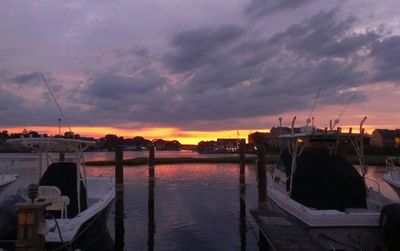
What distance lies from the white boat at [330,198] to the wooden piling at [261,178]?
0.61 m

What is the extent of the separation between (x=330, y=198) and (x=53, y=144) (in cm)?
912

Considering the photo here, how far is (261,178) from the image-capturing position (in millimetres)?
19734

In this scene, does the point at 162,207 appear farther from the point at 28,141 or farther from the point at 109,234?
the point at 28,141

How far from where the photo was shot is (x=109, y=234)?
19062 millimetres

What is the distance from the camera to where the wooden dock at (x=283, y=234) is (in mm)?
11984

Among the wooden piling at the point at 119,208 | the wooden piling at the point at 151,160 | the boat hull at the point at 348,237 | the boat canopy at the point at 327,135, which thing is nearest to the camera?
the boat hull at the point at 348,237

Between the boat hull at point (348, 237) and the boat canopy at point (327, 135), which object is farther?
the boat canopy at point (327, 135)

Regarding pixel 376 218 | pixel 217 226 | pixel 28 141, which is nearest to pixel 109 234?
pixel 217 226

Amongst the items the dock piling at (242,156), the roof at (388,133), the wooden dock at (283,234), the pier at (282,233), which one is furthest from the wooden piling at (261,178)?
the roof at (388,133)

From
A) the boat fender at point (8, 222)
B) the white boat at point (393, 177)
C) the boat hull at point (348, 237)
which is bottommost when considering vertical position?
the boat hull at point (348, 237)

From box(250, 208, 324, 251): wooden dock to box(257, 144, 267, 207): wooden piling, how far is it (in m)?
3.02

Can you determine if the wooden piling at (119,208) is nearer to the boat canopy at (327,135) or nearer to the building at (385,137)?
the boat canopy at (327,135)

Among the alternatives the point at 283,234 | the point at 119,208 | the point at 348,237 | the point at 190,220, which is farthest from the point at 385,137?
the point at 283,234

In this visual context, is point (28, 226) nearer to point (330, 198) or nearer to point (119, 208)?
point (119, 208)
